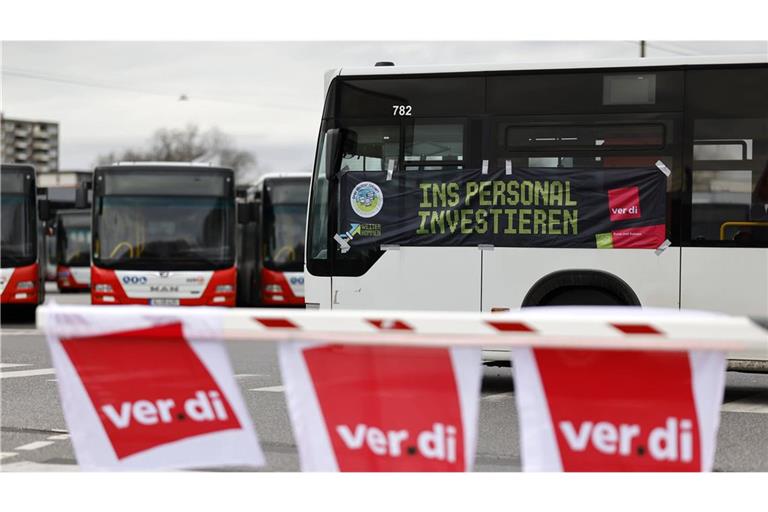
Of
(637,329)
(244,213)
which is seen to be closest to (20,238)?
(244,213)

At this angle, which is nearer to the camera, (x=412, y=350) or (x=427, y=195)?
(x=412, y=350)

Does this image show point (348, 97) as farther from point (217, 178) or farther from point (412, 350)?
point (217, 178)

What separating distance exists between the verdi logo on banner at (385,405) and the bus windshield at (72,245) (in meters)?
34.7

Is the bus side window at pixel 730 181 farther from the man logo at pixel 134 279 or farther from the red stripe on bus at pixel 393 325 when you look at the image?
the man logo at pixel 134 279

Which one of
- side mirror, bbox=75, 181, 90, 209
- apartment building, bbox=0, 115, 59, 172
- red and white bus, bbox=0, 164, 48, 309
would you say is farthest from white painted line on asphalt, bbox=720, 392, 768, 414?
apartment building, bbox=0, 115, 59, 172

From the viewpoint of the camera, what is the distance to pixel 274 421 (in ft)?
28.2

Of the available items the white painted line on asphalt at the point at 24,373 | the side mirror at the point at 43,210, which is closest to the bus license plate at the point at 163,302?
the side mirror at the point at 43,210

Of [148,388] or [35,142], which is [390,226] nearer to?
[148,388]

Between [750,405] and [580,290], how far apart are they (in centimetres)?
190

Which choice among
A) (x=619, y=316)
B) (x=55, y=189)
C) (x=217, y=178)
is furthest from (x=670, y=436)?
(x=55, y=189)

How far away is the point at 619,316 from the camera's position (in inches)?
185

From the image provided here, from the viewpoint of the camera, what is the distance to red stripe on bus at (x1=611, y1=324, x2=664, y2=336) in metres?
4.61

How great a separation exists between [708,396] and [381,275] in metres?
6.26

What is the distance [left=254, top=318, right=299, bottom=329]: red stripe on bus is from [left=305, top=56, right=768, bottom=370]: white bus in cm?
570
